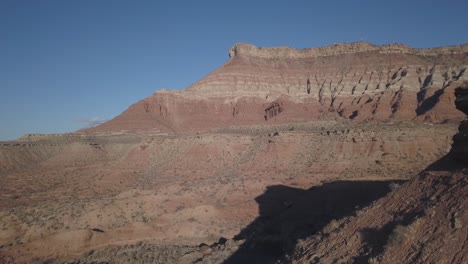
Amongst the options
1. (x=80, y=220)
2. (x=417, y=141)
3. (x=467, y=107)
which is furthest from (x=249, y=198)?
(x=417, y=141)

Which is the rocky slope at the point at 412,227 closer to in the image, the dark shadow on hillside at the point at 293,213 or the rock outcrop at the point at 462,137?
the rock outcrop at the point at 462,137

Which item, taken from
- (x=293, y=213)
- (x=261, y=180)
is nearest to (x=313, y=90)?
(x=261, y=180)

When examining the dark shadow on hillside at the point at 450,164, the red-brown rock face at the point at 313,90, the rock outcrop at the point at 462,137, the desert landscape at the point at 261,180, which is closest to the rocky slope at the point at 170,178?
the desert landscape at the point at 261,180

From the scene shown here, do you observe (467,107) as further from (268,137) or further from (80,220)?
(268,137)

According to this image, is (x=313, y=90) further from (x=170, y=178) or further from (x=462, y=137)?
(x=462, y=137)

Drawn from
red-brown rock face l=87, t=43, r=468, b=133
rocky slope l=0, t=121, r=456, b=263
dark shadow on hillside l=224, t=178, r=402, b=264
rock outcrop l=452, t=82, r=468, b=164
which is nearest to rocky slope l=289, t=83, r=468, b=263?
rock outcrop l=452, t=82, r=468, b=164

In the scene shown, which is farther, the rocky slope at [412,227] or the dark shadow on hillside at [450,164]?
the dark shadow on hillside at [450,164]
